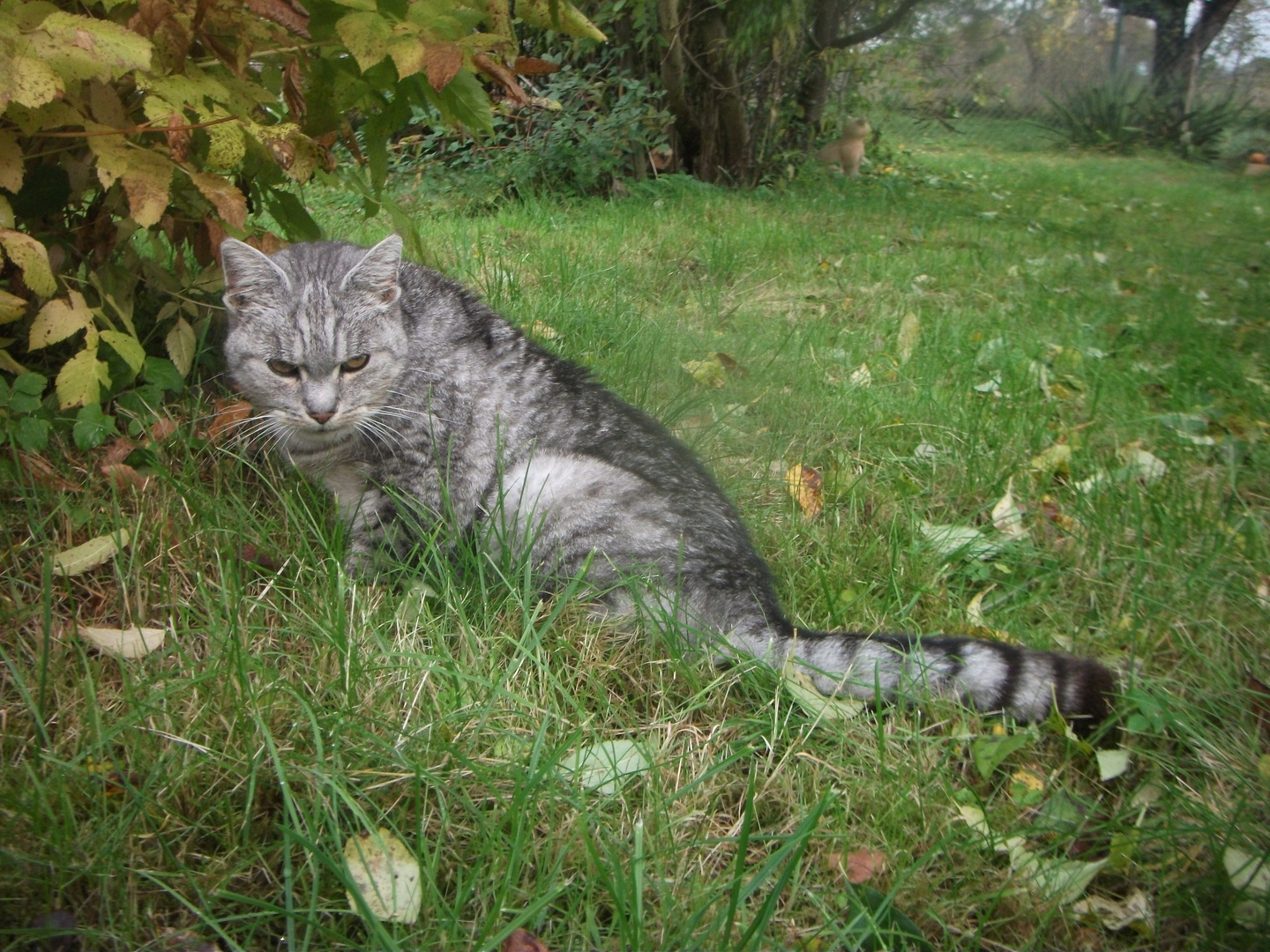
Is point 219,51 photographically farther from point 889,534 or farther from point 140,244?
point 889,534

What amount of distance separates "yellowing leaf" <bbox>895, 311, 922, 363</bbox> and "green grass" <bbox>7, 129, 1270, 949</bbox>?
1.81ft

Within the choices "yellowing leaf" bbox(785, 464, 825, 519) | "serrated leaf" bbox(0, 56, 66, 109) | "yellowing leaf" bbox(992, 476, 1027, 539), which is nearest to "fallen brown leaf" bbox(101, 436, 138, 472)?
"serrated leaf" bbox(0, 56, 66, 109)

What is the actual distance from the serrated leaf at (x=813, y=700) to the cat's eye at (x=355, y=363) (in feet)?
5.13

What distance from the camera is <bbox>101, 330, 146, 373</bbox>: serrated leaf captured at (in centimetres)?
231

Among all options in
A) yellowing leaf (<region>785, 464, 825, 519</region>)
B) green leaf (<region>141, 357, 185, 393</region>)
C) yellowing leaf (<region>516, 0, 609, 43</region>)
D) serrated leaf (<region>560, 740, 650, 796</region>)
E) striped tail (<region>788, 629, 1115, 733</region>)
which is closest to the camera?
serrated leaf (<region>560, 740, 650, 796</region>)

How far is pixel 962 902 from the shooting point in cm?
167

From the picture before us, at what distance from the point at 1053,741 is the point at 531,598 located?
4.12 feet

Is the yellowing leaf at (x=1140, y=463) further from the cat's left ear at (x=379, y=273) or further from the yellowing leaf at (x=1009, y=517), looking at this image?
the cat's left ear at (x=379, y=273)

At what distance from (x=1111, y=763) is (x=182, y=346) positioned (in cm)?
263

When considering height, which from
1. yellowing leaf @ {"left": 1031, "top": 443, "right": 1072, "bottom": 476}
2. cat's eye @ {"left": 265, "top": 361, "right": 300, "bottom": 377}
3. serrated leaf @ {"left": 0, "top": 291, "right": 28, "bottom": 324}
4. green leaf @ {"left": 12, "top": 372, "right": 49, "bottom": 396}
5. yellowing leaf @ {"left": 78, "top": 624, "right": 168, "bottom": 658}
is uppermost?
serrated leaf @ {"left": 0, "top": 291, "right": 28, "bottom": 324}

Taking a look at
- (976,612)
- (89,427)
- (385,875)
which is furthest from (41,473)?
(976,612)

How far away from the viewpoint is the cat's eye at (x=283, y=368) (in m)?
2.74

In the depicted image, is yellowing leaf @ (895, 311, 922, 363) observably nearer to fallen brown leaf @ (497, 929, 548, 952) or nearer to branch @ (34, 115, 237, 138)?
branch @ (34, 115, 237, 138)

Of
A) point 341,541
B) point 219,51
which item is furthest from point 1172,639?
point 219,51
